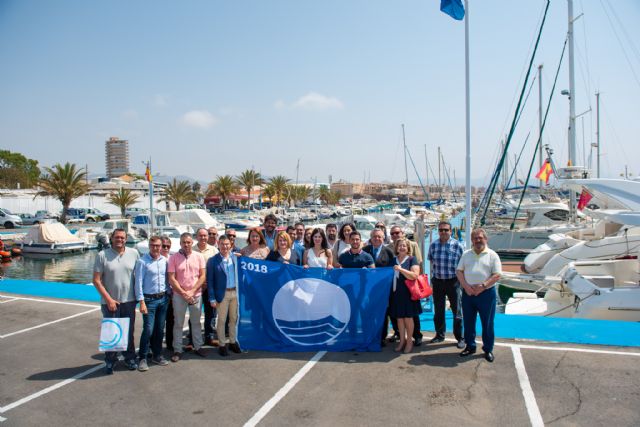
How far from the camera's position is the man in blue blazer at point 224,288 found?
646 centimetres

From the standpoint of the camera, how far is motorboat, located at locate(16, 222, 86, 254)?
33.0 m

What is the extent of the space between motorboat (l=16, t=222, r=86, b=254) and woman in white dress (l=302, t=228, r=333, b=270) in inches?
1285

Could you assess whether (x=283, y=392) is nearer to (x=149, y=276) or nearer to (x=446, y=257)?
(x=149, y=276)

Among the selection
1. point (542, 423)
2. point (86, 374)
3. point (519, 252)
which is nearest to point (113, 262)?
point (86, 374)

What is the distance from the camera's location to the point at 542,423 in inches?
174

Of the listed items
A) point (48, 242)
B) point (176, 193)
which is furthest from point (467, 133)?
point (176, 193)

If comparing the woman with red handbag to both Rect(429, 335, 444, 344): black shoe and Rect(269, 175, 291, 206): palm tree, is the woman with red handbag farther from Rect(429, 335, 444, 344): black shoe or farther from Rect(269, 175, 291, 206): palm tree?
Rect(269, 175, 291, 206): palm tree

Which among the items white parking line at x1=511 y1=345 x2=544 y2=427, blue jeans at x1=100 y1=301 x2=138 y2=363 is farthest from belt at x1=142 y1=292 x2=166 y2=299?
white parking line at x1=511 y1=345 x2=544 y2=427

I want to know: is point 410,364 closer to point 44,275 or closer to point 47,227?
point 44,275

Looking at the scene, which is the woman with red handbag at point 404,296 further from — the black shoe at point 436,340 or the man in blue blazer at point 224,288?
the man in blue blazer at point 224,288

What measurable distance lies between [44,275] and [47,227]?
8623mm

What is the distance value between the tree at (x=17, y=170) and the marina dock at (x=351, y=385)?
90585mm

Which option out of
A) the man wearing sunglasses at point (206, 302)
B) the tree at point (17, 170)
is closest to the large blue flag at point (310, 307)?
the man wearing sunglasses at point (206, 302)

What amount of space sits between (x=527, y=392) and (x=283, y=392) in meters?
2.82
